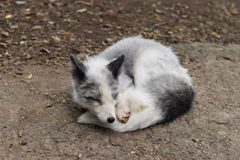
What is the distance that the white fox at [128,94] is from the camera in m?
3.41

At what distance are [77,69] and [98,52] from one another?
245 centimetres


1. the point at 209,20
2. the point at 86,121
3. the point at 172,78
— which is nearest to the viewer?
the point at 86,121

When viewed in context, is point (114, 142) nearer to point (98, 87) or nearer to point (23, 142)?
point (98, 87)

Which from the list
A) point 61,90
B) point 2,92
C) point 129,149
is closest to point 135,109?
point 129,149

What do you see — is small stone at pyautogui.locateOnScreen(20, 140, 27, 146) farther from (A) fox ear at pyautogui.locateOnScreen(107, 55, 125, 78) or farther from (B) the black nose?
(A) fox ear at pyautogui.locateOnScreen(107, 55, 125, 78)

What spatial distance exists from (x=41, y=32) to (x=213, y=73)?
395 cm

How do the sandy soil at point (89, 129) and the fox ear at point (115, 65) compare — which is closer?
the sandy soil at point (89, 129)

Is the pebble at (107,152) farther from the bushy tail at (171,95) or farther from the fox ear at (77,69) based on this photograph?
the fox ear at (77,69)

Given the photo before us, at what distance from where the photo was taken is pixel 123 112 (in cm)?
360

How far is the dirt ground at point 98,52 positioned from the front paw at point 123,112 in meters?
0.20

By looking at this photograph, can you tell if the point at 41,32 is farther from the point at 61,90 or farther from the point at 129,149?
the point at 129,149

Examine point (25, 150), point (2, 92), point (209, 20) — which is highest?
point (25, 150)

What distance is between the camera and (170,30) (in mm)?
7238

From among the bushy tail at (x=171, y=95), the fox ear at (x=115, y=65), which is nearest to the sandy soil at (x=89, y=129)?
the bushy tail at (x=171, y=95)
